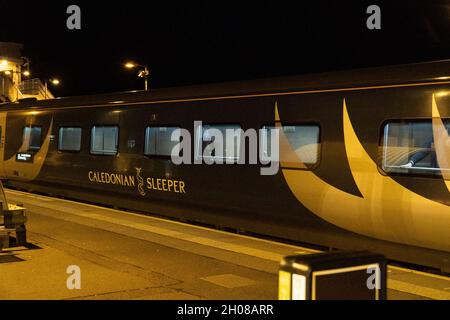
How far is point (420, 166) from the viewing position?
740 cm

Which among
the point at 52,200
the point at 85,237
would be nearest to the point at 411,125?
the point at 85,237

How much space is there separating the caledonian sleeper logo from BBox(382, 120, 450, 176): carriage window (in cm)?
451

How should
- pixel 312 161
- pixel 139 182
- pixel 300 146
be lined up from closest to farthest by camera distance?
pixel 312 161
pixel 300 146
pixel 139 182

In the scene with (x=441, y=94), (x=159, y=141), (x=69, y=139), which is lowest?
(x=159, y=141)

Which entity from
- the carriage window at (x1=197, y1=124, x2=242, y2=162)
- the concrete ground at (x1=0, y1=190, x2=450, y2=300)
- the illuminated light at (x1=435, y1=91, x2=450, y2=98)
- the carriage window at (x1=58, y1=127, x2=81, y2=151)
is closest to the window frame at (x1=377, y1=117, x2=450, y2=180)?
the illuminated light at (x1=435, y1=91, x2=450, y2=98)

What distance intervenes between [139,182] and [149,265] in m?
4.97

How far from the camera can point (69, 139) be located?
48.7ft

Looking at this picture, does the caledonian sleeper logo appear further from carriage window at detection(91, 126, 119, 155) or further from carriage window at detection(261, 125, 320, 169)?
carriage window at detection(261, 125, 320, 169)

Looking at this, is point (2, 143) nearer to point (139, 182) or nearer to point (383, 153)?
point (139, 182)

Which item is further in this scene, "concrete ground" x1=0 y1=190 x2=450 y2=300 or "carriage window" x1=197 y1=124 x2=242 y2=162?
"carriage window" x1=197 y1=124 x2=242 y2=162

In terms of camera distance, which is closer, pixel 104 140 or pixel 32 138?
pixel 104 140

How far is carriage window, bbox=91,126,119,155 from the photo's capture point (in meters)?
13.2

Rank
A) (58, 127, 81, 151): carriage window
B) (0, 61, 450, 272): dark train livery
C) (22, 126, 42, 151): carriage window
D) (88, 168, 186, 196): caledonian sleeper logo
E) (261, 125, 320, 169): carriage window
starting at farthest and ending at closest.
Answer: (22, 126, 42, 151): carriage window < (58, 127, 81, 151): carriage window < (88, 168, 186, 196): caledonian sleeper logo < (261, 125, 320, 169): carriage window < (0, 61, 450, 272): dark train livery

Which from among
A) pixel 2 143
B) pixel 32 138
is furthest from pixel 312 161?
pixel 2 143
